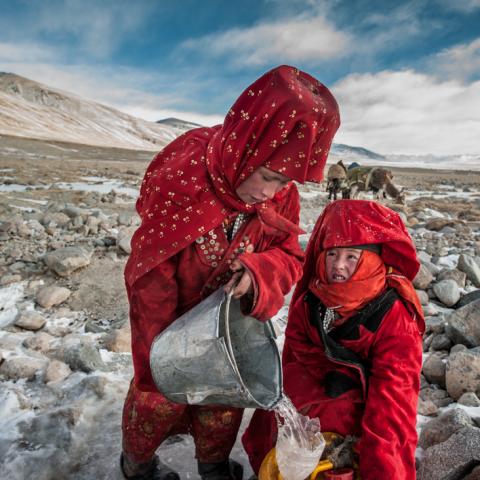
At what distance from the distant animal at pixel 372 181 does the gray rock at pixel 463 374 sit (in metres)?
7.61

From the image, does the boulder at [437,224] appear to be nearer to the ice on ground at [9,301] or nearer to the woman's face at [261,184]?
the ice on ground at [9,301]

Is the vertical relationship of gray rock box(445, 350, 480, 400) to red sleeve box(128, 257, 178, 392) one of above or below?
below

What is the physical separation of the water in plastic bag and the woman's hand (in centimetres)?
36

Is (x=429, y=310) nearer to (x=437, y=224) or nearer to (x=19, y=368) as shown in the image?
(x=19, y=368)

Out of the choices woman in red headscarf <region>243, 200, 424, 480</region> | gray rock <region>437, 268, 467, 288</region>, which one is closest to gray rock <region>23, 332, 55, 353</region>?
woman in red headscarf <region>243, 200, 424, 480</region>

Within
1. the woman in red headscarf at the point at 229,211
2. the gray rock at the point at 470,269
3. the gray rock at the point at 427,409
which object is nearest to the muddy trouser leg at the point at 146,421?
the woman in red headscarf at the point at 229,211

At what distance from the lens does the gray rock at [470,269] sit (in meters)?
3.90

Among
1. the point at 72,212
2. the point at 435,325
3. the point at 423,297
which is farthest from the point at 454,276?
the point at 72,212

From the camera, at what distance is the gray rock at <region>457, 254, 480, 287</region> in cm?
390

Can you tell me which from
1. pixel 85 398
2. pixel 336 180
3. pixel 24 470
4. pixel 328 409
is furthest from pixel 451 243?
pixel 24 470

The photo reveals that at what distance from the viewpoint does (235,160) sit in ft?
3.74

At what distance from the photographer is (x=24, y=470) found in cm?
172

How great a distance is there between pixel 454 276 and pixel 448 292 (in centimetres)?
39

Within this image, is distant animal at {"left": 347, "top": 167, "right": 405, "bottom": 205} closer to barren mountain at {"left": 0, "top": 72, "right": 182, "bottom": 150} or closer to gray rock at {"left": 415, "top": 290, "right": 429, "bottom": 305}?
gray rock at {"left": 415, "top": 290, "right": 429, "bottom": 305}
